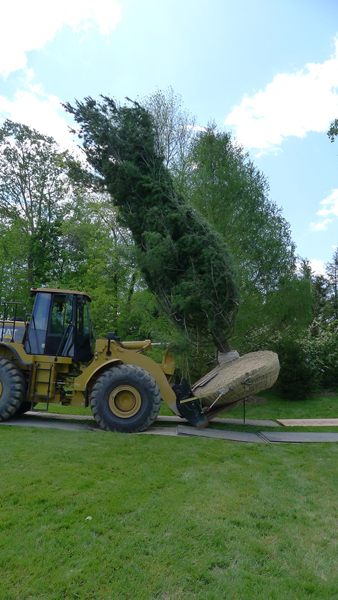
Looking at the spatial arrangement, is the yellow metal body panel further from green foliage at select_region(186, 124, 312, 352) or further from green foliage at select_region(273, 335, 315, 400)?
green foliage at select_region(273, 335, 315, 400)

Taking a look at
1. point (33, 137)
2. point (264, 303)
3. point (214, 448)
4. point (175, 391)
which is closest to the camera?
point (214, 448)

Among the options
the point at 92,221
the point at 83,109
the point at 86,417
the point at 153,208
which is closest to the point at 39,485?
the point at 86,417

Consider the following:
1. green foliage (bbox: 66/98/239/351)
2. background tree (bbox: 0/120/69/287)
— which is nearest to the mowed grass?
green foliage (bbox: 66/98/239/351)

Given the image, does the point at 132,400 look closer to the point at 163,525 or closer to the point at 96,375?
the point at 96,375

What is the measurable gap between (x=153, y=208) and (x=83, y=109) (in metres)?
2.94

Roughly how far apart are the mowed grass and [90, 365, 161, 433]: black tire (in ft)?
5.65

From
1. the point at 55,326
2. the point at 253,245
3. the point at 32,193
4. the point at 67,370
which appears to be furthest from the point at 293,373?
the point at 32,193

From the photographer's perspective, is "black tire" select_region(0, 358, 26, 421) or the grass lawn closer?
the grass lawn

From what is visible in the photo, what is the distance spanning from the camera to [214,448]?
6.22m

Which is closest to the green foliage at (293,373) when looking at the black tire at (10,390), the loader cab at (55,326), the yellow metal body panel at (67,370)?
the yellow metal body panel at (67,370)

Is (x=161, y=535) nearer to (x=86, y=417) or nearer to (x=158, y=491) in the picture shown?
(x=158, y=491)

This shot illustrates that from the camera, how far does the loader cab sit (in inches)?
327

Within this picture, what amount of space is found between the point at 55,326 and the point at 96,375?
4.42 ft

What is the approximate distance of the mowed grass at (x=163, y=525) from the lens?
2518 millimetres
